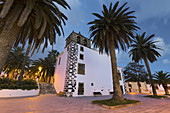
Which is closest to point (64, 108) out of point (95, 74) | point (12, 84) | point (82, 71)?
point (82, 71)

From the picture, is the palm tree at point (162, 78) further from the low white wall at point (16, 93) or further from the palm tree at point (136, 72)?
the low white wall at point (16, 93)

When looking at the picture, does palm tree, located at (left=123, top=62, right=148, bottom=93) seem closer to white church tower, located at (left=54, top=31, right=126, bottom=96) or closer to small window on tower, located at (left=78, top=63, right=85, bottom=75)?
white church tower, located at (left=54, top=31, right=126, bottom=96)

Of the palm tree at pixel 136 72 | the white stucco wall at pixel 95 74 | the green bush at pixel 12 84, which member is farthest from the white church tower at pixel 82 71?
the palm tree at pixel 136 72

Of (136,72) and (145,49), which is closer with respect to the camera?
(145,49)

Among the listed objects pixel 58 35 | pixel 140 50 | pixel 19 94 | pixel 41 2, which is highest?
pixel 140 50

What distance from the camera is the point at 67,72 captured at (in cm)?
1418

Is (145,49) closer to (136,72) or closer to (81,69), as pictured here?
(81,69)

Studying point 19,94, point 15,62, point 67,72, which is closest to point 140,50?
point 67,72

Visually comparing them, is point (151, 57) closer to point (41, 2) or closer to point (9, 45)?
point (41, 2)

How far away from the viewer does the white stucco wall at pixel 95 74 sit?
14992mm

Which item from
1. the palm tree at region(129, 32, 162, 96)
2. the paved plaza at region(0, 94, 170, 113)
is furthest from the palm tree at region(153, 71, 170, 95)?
the paved plaza at region(0, 94, 170, 113)

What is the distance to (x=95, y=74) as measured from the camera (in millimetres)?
16656

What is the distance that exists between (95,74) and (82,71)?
118 inches

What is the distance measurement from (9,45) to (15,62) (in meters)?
28.0
